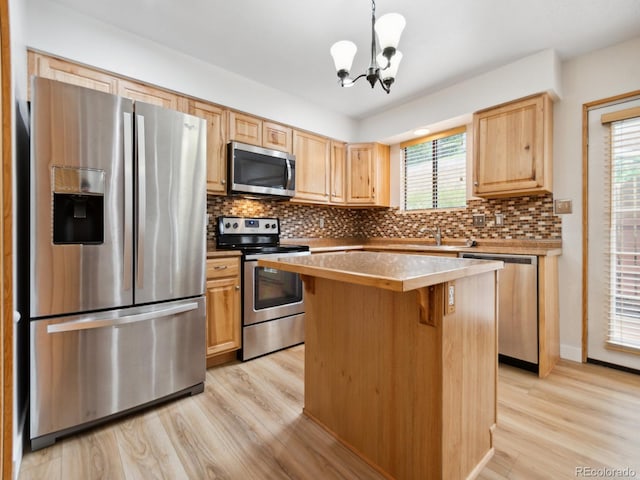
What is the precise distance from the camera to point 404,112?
348 centimetres

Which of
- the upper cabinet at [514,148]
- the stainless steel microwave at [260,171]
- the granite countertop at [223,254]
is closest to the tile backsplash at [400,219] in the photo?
the upper cabinet at [514,148]

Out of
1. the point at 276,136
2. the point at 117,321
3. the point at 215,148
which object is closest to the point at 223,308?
the point at 117,321

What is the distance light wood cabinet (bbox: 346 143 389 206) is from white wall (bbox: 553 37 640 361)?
5.97 feet

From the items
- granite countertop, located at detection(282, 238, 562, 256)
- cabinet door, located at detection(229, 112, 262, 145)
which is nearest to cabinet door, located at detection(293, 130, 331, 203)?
cabinet door, located at detection(229, 112, 262, 145)

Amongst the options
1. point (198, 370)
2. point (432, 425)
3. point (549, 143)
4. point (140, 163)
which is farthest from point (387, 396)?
point (549, 143)

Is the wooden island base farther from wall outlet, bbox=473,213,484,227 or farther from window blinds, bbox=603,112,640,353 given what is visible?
wall outlet, bbox=473,213,484,227

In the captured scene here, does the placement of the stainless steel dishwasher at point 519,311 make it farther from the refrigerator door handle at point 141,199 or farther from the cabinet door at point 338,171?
the refrigerator door handle at point 141,199

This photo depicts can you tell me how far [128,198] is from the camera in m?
1.70

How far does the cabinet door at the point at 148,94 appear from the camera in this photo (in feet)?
7.33

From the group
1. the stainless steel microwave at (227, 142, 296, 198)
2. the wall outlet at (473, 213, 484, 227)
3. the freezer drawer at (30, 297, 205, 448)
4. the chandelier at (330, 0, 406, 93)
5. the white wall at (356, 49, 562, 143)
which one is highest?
the white wall at (356, 49, 562, 143)

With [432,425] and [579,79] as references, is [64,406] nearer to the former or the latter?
[432,425]

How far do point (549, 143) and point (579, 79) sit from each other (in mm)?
565

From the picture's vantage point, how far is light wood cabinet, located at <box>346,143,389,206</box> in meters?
3.84

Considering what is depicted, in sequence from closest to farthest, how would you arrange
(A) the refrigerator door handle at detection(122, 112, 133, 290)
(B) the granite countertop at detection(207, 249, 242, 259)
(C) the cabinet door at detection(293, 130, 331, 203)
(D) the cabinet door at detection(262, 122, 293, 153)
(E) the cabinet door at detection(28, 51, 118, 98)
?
(A) the refrigerator door handle at detection(122, 112, 133, 290), (E) the cabinet door at detection(28, 51, 118, 98), (B) the granite countertop at detection(207, 249, 242, 259), (D) the cabinet door at detection(262, 122, 293, 153), (C) the cabinet door at detection(293, 130, 331, 203)
